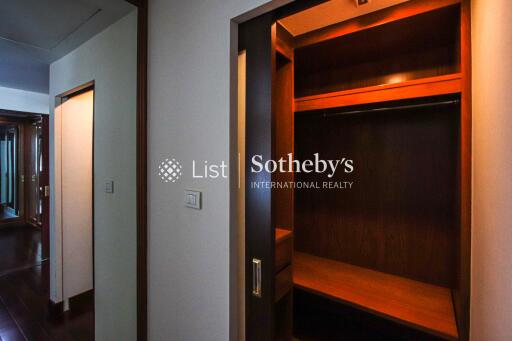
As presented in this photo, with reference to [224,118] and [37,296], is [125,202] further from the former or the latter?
[37,296]

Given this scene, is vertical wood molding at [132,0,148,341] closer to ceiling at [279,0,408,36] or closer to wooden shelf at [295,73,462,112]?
ceiling at [279,0,408,36]

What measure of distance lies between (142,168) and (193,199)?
0.46 m

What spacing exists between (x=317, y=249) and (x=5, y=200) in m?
7.32

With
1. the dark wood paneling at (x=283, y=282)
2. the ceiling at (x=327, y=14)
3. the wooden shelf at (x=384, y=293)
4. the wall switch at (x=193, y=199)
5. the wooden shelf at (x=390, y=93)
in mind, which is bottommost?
the wooden shelf at (x=384, y=293)

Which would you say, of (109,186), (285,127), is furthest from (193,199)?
(109,186)

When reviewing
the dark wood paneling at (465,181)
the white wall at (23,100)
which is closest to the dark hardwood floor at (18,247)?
the white wall at (23,100)

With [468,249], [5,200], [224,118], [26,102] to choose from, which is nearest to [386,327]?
[468,249]

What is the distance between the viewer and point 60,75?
220 cm

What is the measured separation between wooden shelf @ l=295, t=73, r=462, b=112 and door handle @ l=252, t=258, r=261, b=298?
3.26ft

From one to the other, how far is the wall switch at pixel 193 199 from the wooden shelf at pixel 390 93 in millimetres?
858

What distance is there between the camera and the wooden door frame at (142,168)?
1.37m

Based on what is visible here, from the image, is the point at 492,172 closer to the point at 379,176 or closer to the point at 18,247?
the point at 379,176

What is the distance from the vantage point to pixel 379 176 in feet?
5.46

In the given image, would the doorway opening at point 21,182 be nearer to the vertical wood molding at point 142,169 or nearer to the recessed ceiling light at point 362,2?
the vertical wood molding at point 142,169
